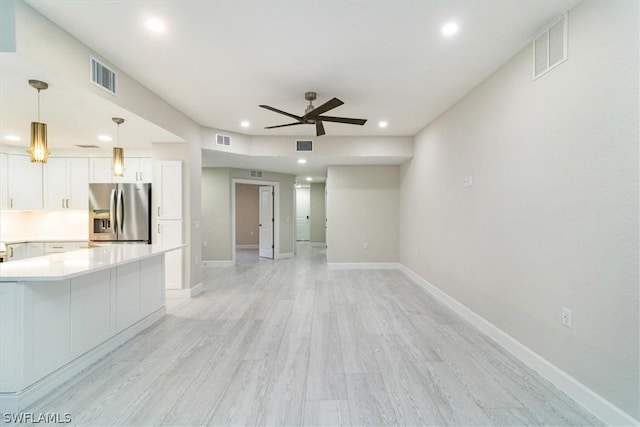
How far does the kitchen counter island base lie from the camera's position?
1.90 m

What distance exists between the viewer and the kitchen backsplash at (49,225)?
5.12 meters

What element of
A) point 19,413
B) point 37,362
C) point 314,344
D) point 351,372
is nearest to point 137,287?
point 37,362

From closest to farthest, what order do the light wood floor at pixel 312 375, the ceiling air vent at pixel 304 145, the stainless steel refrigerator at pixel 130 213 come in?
1. the light wood floor at pixel 312 375
2. the stainless steel refrigerator at pixel 130 213
3. the ceiling air vent at pixel 304 145

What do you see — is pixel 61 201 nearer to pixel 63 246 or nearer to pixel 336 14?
pixel 63 246

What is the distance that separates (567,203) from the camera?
208cm

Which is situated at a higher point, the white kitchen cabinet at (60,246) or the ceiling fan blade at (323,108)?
the ceiling fan blade at (323,108)

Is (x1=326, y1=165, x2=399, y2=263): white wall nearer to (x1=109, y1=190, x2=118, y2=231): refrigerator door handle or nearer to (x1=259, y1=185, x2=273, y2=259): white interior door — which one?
(x1=259, y1=185, x2=273, y2=259): white interior door

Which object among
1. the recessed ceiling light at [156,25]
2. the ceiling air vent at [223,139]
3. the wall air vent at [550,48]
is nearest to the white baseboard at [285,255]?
the ceiling air vent at [223,139]

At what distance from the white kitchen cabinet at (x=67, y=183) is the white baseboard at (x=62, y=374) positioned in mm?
3360

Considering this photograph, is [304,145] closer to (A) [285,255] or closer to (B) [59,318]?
(A) [285,255]

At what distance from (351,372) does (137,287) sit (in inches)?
97.4

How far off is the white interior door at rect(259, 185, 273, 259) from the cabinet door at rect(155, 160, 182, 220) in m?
3.89

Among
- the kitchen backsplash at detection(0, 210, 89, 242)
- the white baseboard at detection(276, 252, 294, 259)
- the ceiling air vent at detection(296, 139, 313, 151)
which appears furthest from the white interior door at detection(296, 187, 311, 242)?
the kitchen backsplash at detection(0, 210, 89, 242)

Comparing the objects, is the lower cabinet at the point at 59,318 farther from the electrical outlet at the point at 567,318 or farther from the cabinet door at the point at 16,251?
the electrical outlet at the point at 567,318
